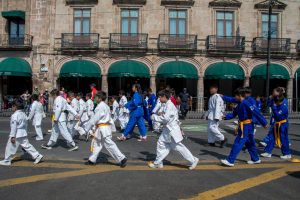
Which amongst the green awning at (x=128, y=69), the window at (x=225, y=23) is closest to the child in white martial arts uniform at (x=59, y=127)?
the green awning at (x=128, y=69)

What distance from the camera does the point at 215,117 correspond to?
1048 cm

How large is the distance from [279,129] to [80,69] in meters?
17.7

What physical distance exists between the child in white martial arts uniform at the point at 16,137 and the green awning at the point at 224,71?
728 inches

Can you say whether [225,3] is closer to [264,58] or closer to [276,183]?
[264,58]

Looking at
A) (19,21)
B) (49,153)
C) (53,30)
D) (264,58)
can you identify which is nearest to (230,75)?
(264,58)

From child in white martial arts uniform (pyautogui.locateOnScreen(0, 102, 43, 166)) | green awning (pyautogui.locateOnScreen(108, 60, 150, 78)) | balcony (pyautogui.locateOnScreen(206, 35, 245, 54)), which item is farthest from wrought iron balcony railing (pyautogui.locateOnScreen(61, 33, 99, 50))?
child in white martial arts uniform (pyautogui.locateOnScreen(0, 102, 43, 166))

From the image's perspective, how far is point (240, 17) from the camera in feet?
85.9

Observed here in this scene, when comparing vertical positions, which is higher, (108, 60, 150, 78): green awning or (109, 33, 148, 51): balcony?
(109, 33, 148, 51): balcony

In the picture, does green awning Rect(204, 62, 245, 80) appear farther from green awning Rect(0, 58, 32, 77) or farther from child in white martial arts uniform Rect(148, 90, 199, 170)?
child in white martial arts uniform Rect(148, 90, 199, 170)

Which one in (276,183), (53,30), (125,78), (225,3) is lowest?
(276,183)

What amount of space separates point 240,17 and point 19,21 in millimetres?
16223

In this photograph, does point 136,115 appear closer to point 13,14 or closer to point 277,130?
point 277,130

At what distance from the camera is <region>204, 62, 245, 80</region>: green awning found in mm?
24750

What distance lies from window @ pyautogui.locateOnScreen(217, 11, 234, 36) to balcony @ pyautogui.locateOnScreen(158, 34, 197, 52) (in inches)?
82.5
